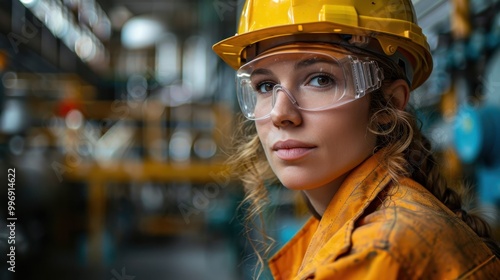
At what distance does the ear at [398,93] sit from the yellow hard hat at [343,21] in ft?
0.25

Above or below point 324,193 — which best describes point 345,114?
above

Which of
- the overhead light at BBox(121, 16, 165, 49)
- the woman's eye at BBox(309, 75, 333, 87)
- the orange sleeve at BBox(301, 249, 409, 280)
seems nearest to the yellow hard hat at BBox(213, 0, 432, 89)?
the woman's eye at BBox(309, 75, 333, 87)

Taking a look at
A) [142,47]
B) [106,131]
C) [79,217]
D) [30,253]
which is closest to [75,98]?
[106,131]

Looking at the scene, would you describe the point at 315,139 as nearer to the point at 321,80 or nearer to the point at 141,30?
the point at 321,80

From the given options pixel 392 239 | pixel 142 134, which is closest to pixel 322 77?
pixel 392 239

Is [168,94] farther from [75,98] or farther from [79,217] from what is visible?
[79,217]

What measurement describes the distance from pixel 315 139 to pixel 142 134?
22.4 ft

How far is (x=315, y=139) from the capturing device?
1205 mm

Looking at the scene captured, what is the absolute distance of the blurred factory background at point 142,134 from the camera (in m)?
2.31

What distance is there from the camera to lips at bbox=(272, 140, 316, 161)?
1212 millimetres

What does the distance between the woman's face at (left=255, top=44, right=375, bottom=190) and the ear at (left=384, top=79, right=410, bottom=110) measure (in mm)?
82

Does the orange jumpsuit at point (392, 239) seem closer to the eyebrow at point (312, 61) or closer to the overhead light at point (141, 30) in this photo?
the eyebrow at point (312, 61)

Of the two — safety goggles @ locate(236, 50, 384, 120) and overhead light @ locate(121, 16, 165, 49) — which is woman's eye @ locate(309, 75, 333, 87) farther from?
overhead light @ locate(121, 16, 165, 49)

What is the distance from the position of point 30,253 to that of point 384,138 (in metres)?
3.29
